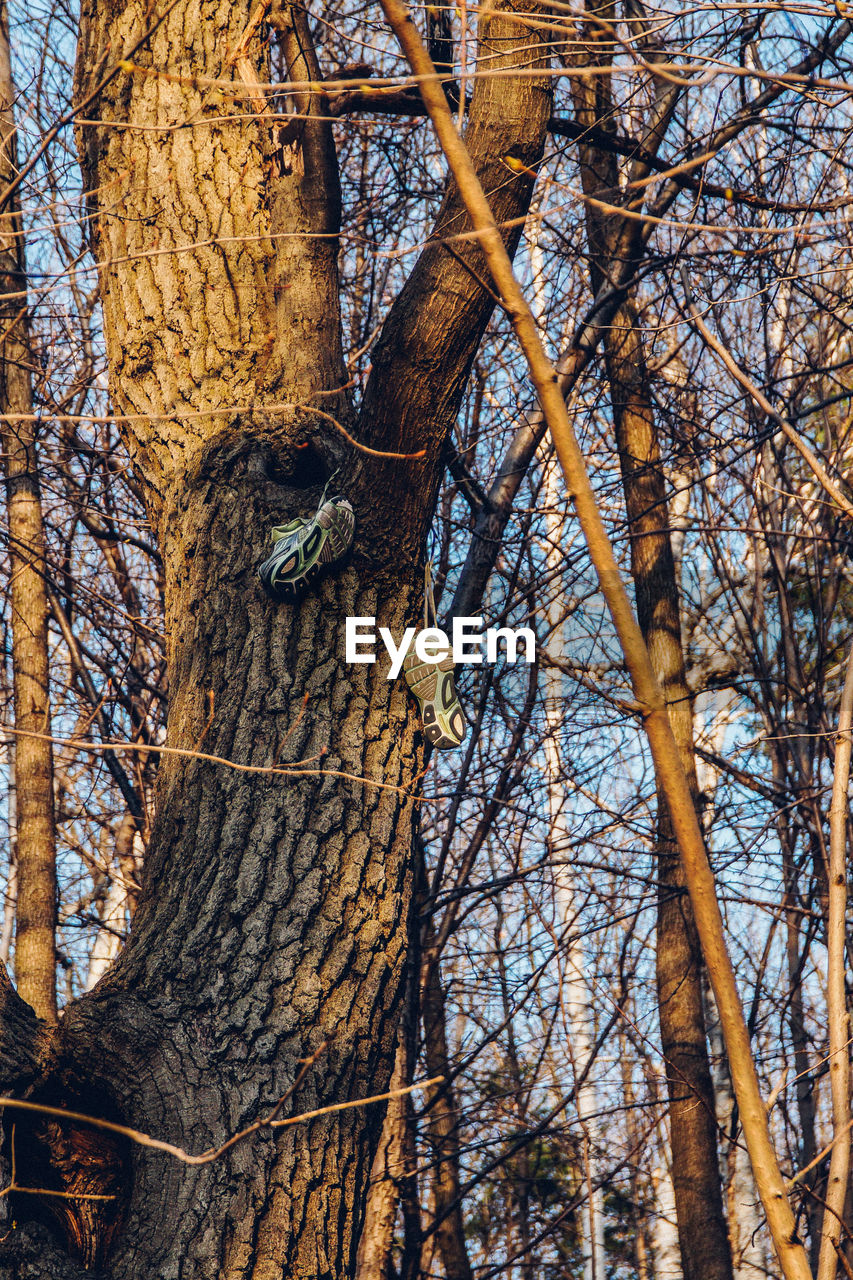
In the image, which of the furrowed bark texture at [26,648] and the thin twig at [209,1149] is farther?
the furrowed bark texture at [26,648]

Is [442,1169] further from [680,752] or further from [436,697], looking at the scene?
[436,697]

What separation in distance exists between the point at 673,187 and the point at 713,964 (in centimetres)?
308

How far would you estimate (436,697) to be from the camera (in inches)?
90.1

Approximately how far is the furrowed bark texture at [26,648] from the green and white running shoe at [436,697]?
7.30 ft

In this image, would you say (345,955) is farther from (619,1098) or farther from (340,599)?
(619,1098)

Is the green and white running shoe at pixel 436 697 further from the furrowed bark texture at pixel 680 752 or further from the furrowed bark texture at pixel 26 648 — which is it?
the furrowed bark texture at pixel 26 648

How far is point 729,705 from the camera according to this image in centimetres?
727

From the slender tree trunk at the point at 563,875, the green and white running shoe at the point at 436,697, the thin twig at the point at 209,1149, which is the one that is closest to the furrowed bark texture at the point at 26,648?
the slender tree trunk at the point at 563,875

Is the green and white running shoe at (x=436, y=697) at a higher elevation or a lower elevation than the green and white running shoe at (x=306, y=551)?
lower

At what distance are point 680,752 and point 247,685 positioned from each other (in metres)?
2.63

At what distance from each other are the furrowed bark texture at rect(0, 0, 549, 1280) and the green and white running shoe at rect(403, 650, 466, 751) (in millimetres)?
67

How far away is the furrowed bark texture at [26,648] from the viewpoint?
13.1 feet

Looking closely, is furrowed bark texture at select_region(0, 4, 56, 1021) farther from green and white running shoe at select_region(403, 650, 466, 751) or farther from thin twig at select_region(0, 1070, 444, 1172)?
thin twig at select_region(0, 1070, 444, 1172)

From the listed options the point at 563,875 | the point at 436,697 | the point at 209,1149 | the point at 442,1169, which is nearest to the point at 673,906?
the point at 563,875
